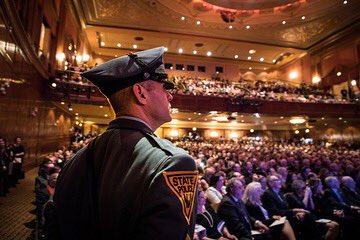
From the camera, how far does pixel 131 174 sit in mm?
745

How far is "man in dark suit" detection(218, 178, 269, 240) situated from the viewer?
3.50 metres

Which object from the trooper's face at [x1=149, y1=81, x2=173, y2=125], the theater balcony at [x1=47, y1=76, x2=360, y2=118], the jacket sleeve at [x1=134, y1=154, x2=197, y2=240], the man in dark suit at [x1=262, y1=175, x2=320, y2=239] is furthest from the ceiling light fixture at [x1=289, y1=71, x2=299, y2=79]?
the jacket sleeve at [x1=134, y1=154, x2=197, y2=240]

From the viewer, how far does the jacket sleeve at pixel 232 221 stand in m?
3.49

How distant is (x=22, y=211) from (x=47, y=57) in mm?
8649

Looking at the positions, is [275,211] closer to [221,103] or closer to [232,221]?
[232,221]

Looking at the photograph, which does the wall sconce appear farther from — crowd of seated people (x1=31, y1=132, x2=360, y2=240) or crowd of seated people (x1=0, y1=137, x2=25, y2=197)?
crowd of seated people (x1=31, y1=132, x2=360, y2=240)

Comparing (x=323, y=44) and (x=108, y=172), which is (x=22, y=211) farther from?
(x=323, y=44)

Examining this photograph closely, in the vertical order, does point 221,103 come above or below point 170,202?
above

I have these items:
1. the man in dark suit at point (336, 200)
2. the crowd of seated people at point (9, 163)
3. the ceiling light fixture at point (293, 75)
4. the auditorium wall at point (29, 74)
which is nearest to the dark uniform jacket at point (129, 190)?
the man in dark suit at point (336, 200)

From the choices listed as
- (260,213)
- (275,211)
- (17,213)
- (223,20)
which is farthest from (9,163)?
(223,20)

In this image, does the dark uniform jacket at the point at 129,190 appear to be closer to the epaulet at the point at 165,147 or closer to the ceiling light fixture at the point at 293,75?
the epaulet at the point at 165,147

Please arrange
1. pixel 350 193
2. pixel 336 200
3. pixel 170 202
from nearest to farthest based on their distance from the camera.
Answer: pixel 170 202, pixel 336 200, pixel 350 193

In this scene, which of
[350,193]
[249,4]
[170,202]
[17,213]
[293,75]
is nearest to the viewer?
[170,202]

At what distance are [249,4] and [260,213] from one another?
15813mm
